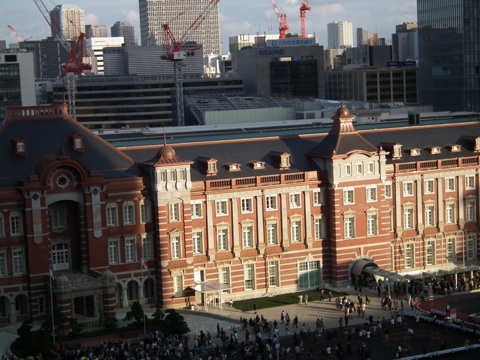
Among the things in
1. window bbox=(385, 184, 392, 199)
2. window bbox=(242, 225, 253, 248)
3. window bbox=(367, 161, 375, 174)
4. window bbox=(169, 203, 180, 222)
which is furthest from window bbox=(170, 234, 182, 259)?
Answer: window bbox=(385, 184, 392, 199)

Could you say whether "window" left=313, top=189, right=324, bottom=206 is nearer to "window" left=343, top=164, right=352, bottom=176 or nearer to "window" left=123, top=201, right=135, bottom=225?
"window" left=343, top=164, right=352, bottom=176

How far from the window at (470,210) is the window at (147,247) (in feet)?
115

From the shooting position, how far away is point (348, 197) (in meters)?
112

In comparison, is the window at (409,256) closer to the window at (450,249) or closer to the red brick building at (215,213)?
the red brick building at (215,213)

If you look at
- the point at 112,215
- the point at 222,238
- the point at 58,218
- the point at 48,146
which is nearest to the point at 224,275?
the point at 222,238

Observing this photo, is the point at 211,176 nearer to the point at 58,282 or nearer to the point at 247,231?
the point at 247,231

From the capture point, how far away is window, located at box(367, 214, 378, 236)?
113 m

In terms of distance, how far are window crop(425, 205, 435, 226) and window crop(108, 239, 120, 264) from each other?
33431mm

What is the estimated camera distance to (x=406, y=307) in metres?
104

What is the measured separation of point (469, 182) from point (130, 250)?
37860 mm

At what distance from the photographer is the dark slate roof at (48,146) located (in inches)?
4003

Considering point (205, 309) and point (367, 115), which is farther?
point (367, 115)

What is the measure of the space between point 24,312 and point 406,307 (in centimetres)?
3434

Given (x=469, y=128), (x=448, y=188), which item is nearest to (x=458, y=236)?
(x=448, y=188)
